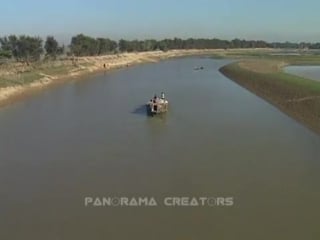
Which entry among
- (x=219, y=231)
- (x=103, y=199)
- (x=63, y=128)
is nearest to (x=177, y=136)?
(x=63, y=128)

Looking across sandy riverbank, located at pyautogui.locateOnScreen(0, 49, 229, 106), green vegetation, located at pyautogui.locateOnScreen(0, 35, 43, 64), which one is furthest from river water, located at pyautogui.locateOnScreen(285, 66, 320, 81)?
green vegetation, located at pyautogui.locateOnScreen(0, 35, 43, 64)

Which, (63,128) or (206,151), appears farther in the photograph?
(63,128)

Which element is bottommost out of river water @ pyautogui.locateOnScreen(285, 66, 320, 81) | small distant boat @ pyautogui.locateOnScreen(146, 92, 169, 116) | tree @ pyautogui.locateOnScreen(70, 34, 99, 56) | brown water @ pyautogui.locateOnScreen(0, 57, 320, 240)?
river water @ pyautogui.locateOnScreen(285, 66, 320, 81)

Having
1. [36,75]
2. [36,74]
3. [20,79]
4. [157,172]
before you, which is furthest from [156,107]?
[36,74]

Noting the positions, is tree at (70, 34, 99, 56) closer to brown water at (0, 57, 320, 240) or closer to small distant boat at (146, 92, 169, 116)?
brown water at (0, 57, 320, 240)

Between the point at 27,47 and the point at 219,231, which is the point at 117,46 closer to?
the point at 27,47

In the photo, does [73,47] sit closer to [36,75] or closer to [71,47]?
[71,47]

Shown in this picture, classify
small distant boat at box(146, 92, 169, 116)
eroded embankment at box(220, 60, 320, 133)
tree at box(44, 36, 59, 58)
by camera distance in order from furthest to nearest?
1. tree at box(44, 36, 59, 58)
2. small distant boat at box(146, 92, 169, 116)
3. eroded embankment at box(220, 60, 320, 133)

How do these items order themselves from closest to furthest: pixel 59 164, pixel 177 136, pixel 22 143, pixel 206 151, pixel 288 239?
1. pixel 288 239
2. pixel 59 164
3. pixel 206 151
4. pixel 22 143
5. pixel 177 136
